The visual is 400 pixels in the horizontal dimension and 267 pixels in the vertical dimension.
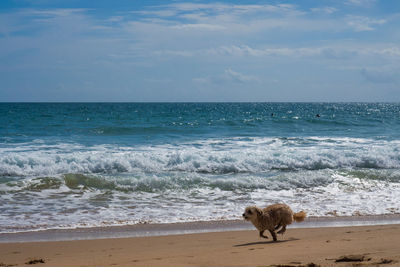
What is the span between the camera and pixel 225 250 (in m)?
5.66

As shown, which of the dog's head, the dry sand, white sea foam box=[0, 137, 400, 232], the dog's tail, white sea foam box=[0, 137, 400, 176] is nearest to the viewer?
the dry sand

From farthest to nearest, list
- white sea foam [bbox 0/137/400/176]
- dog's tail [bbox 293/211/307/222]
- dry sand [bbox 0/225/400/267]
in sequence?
1. white sea foam [bbox 0/137/400/176]
2. dog's tail [bbox 293/211/307/222]
3. dry sand [bbox 0/225/400/267]

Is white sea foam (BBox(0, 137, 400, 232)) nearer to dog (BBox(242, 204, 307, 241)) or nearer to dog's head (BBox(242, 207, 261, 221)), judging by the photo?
dog (BBox(242, 204, 307, 241))

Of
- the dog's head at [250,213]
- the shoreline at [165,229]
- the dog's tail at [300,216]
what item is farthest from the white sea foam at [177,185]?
the dog's head at [250,213]

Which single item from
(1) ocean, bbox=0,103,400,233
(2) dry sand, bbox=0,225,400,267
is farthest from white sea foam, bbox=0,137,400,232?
(2) dry sand, bbox=0,225,400,267

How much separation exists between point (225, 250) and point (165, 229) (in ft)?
7.32

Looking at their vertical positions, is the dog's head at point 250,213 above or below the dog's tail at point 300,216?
above

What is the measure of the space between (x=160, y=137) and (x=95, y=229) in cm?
1649

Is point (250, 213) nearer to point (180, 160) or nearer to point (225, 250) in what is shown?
point (225, 250)

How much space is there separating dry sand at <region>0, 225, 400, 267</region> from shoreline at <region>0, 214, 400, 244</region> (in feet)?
1.08

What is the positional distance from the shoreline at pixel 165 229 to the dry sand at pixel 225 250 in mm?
329

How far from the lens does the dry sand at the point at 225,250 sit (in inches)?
193

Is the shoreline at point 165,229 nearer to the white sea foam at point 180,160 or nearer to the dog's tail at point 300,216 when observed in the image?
the dog's tail at point 300,216

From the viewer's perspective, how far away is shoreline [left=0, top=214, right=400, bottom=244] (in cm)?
711
